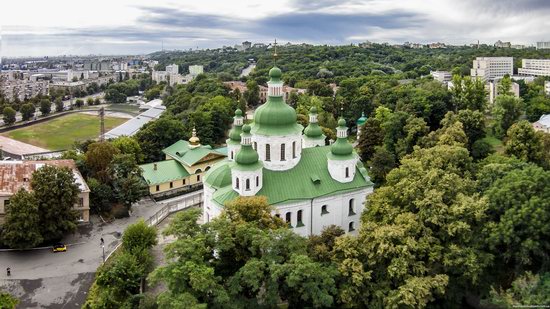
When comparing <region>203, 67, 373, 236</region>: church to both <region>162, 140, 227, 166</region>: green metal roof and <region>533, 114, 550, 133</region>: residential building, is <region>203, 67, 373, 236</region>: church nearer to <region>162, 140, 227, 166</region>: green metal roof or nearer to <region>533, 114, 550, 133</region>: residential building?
<region>162, 140, 227, 166</region>: green metal roof

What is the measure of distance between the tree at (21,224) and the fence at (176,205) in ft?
30.2

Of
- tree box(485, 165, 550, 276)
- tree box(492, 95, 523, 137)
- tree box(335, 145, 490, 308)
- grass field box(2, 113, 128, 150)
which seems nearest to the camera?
tree box(335, 145, 490, 308)

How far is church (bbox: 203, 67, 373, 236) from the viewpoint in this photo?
31047 mm

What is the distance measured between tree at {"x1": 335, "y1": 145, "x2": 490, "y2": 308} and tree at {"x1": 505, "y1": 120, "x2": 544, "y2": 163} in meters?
13.6

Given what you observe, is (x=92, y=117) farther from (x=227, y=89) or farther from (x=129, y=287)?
(x=129, y=287)

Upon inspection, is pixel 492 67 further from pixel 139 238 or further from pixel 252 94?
pixel 139 238

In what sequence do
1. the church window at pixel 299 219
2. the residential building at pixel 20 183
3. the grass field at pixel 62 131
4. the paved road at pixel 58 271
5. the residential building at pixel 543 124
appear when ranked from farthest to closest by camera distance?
the grass field at pixel 62 131 → the residential building at pixel 543 124 → the residential building at pixel 20 183 → the church window at pixel 299 219 → the paved road at pixel 58 271

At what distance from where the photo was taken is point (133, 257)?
29031 mm

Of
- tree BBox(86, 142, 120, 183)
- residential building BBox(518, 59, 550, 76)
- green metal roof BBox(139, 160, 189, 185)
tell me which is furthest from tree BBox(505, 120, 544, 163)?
residential building BBox(518, 59, 550, 76)

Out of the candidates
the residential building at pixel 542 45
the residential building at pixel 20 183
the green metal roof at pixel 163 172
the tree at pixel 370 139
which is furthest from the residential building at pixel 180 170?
the residential building at pixel 542 45

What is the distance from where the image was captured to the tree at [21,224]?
31766mm

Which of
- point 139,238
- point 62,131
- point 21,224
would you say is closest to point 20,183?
point 21,224

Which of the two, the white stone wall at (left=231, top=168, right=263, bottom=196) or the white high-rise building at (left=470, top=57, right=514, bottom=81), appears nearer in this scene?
the white stone wall at (left=231, top=168, right=263, bottom=196)

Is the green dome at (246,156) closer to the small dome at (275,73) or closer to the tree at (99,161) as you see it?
the small dome at (275,73)
